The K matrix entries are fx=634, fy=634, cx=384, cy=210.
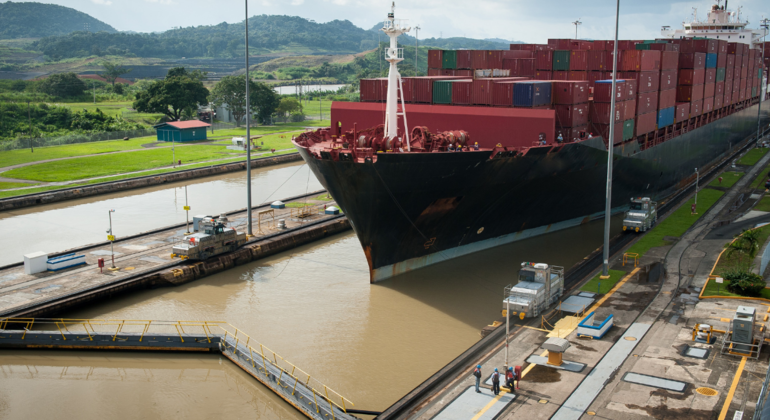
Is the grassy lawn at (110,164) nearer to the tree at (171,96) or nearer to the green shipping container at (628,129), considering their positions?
the tree at (171,96)

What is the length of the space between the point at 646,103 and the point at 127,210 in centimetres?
3456

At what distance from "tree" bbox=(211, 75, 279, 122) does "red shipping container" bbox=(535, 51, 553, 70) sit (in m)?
52.1

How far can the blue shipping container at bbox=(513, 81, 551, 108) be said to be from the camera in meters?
30.7

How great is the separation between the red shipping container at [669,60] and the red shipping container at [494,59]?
35.4 ft

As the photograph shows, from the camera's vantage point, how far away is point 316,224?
36.9 m

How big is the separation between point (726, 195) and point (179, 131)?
179ft

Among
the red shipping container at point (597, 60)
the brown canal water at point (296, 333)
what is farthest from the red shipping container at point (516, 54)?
the brown canal water at point (296, 333)

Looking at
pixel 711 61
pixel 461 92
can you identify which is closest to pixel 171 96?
pixel 461 92

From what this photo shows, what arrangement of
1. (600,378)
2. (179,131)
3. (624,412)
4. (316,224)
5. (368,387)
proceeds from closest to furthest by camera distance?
(624,412) < (600,378) < (368,387) < (316,224) < (179,131)

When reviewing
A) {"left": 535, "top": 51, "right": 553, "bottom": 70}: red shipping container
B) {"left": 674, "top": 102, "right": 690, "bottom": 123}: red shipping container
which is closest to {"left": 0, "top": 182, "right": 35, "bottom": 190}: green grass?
{"left": 535, "top": 51, "right": 553, "bottom": 70}: red shipping container

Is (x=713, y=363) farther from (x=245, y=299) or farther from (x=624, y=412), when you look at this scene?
(x=245, y=299)

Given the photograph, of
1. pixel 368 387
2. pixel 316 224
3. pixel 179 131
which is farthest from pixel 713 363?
pixel 179 131

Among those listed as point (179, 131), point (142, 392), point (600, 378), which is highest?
point (179, 131)

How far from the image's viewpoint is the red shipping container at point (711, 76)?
52.2m
